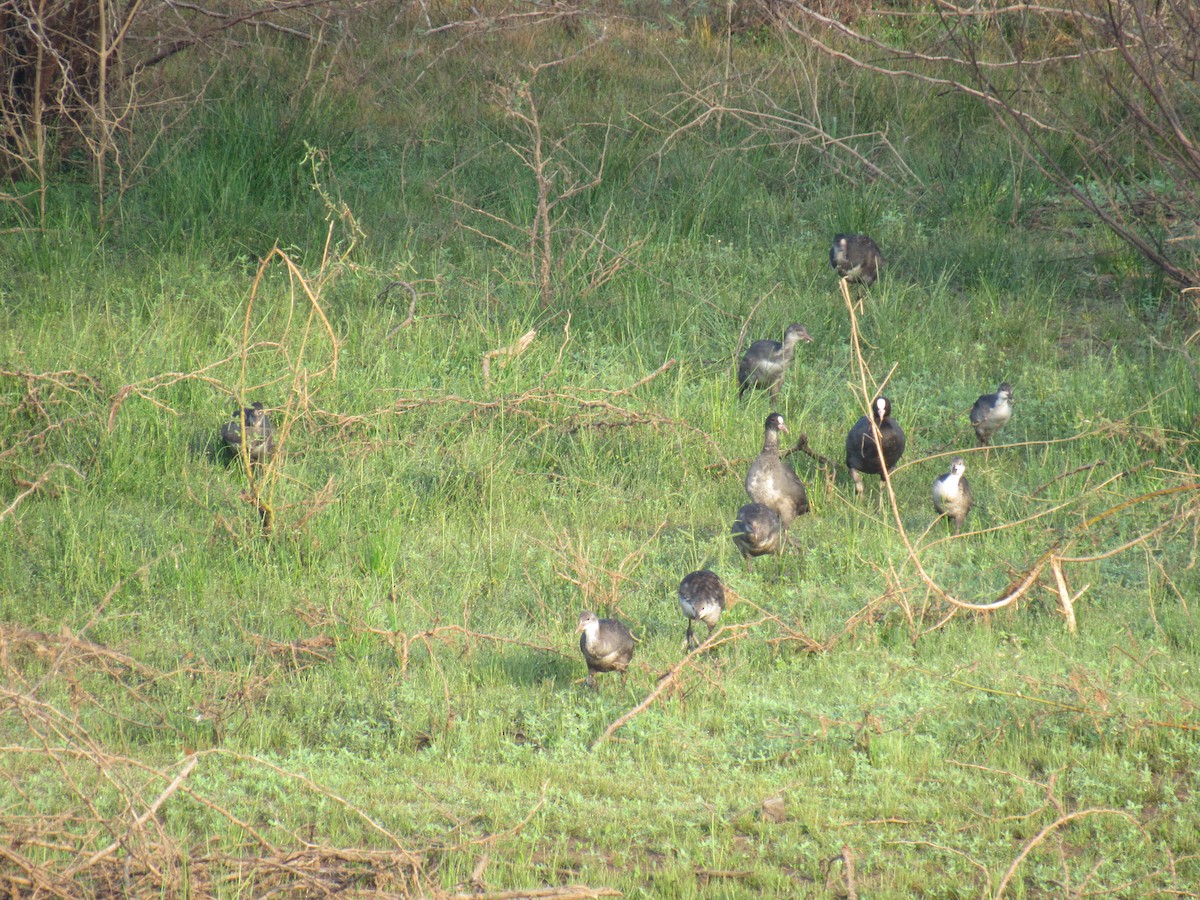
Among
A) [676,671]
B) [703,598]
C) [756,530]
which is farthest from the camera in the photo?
[756,530]

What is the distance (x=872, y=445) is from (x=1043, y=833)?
3532mm

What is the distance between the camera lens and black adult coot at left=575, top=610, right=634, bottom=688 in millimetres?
5496

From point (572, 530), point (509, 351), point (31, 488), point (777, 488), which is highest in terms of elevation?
point (31, 488)

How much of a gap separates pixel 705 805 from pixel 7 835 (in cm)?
225

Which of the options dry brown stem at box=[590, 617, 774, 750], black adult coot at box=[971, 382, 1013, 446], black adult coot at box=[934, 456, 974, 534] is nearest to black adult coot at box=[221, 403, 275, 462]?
dry brown stem at box=[590, 617, 774, 750]

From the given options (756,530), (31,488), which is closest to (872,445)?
(756,530)

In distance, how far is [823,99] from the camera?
508 inches

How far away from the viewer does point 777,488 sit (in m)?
7.20

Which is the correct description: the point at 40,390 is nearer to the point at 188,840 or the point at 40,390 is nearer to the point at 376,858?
the point at 188,840

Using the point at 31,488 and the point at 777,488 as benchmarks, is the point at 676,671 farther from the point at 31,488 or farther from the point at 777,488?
the point at 31,488

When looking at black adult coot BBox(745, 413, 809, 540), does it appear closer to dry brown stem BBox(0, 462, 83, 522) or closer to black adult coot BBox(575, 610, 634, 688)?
black adult coot BBox(575, 610, 634, 688)

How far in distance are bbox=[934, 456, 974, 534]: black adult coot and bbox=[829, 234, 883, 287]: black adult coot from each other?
3.24 m

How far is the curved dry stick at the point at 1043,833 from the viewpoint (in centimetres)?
409

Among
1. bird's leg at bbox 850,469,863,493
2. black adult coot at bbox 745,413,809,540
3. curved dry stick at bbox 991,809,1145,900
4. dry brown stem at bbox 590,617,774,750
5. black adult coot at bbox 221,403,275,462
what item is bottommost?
black adult coot at bbox 221,403,275,462
